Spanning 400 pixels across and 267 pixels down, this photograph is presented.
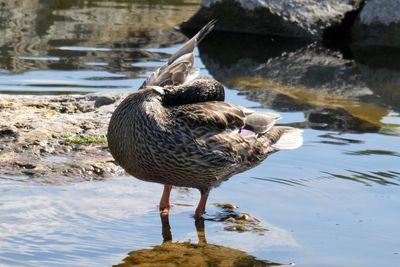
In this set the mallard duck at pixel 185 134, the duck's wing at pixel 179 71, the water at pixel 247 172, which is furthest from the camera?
the duck's wing at pixel 179 71

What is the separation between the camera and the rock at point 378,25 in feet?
45.5

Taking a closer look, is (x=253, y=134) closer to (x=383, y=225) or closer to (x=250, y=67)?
(x=383, y=225)

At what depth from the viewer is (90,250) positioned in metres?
6.39

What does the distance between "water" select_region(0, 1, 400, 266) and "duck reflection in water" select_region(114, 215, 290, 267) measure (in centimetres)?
7

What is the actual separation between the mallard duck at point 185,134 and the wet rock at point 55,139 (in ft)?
2.68

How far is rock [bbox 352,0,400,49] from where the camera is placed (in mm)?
13875

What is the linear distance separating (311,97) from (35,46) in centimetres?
397

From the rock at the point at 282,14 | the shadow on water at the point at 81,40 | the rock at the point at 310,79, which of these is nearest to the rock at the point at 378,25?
the rock at the point at 282,14

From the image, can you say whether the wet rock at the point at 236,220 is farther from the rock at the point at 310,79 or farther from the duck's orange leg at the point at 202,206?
the rock at the point at 310,79

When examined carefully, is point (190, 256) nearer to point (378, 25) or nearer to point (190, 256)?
point (190, 256)

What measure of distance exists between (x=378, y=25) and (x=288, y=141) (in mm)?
6649

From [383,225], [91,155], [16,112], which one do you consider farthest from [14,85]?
[383,225]

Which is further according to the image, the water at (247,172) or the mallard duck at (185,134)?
the mallard duck at (185,134)

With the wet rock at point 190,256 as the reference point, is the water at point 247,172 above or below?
above
